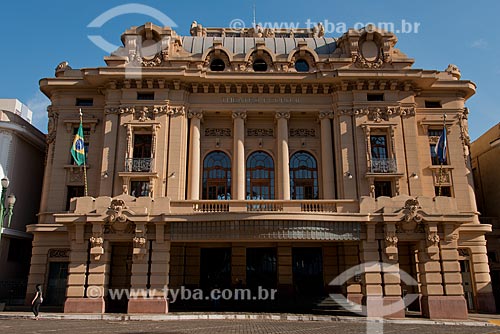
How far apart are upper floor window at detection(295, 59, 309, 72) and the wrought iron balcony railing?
44.3ft

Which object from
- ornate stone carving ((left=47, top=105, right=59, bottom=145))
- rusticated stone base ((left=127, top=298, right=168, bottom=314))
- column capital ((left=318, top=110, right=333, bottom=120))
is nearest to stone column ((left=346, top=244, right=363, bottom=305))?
column capital ((left=318, top=110, right=333, bottom=120))

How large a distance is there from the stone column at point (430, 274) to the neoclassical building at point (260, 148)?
315cm

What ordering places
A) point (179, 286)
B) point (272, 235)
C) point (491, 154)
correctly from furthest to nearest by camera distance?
point (491, 154)
point (179, 286)
point (272, 235)

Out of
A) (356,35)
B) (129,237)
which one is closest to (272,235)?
(129,237)

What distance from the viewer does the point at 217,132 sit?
3247cm

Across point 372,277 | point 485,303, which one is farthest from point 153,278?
point 485,303

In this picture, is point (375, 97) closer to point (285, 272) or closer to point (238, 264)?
point (285, 272)

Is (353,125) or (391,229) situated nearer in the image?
(391,229)

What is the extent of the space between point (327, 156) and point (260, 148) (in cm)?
502

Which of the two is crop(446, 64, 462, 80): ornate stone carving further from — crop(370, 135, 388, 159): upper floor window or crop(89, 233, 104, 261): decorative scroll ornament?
crop(89, 233, 104, 261): decorative scroll ornament

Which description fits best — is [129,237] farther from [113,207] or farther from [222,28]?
[222,28]

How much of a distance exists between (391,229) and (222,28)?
27.3 m

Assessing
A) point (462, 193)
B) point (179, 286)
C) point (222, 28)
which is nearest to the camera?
point (179, 286)

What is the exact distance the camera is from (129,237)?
24.8 metres
